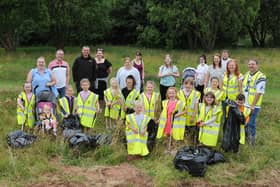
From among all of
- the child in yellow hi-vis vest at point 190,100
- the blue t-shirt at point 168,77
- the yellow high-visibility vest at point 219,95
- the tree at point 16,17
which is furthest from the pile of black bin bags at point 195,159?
the tree at point 16,17

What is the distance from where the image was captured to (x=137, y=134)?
26.1 ft

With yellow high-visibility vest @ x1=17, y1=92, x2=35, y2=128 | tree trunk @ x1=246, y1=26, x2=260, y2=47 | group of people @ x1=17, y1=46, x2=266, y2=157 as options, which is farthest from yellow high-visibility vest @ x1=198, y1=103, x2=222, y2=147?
tree trunk @ x1=246, y1=26, x2=260, y2=47

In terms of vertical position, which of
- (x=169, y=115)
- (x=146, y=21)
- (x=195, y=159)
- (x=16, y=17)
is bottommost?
(x=195, y=159)

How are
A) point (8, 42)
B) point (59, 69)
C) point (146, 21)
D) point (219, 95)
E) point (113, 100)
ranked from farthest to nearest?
1. point (146, 21)
2. point (8, 42)
3. point (59, 69)
4. point (113, 100)
5. point (219, 95)

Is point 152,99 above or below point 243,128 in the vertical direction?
above

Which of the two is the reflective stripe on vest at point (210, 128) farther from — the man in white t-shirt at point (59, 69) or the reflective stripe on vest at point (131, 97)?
the man in white t-shirt at point (59, 69)

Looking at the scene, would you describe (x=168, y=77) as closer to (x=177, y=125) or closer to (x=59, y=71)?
(x=177, y=125)

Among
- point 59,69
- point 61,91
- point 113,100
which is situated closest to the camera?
point 113,100

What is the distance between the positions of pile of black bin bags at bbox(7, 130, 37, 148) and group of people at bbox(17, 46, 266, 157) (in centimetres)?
54

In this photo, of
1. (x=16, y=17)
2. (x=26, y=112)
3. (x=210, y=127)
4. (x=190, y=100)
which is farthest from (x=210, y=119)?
(x=16, y=17)

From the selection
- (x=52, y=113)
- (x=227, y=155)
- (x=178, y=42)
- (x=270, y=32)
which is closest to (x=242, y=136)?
(x=227, y=155)

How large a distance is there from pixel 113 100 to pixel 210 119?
2469mm

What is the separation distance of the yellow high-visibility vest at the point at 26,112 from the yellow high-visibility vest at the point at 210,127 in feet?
12.7

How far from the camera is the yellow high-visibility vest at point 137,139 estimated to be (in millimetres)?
7949
